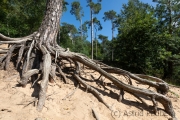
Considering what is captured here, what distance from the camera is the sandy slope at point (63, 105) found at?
2385 mm

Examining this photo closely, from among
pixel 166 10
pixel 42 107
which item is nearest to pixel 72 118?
pixel 42 107

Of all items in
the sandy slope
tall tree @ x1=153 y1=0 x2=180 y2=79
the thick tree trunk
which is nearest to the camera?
the sandy slope

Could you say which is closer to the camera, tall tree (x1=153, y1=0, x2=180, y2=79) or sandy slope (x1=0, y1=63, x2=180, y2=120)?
sandy slope (x1=0, y1=63, x2=180, y2=120)

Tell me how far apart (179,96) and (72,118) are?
11.7 ft

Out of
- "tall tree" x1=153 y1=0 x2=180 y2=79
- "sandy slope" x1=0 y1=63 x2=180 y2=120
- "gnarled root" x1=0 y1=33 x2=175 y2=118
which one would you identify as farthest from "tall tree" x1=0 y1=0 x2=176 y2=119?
"tall tree" x1=153 y1=0 x2=180 y2=79

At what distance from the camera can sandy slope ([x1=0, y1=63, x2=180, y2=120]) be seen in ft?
7.82

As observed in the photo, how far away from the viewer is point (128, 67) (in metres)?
10.7

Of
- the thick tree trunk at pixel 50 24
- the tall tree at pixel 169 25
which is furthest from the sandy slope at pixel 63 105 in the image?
the tall tree at pixel 169 25

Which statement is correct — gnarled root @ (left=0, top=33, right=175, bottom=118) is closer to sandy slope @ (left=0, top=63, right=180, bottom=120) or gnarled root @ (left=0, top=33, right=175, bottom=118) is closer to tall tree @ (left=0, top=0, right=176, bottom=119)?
tall tree @ (left=0, top=0, right=176, bottom=119)

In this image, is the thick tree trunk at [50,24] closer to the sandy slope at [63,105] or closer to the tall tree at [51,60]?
the tall tree at [51,60]

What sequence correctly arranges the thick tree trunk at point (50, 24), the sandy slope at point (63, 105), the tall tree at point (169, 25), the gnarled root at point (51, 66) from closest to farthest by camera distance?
the sandy slope at point (63, 105) → the gnarled root at point (51, 66) → the thick tree trunk at point (50, 24) → the tall tree at point (169, 25)

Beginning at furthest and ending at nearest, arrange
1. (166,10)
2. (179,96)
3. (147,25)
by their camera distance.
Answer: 1. (166,10)
2. (147,25)
3. (179,96)

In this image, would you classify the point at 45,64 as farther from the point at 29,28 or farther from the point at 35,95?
the point at 29,28

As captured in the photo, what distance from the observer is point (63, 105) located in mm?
2855
